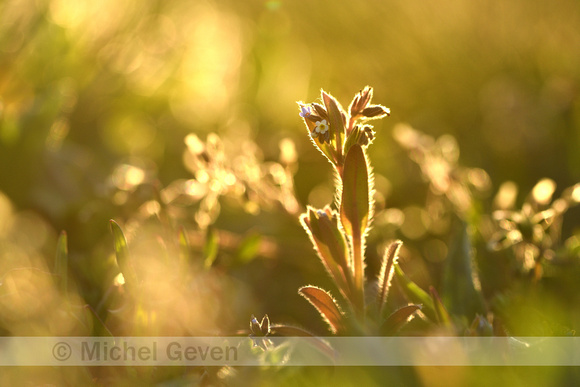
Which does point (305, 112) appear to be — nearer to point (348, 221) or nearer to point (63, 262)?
point (348, 221)

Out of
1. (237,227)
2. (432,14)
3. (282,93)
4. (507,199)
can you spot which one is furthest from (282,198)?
(432,14)

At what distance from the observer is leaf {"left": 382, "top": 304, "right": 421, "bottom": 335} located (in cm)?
49

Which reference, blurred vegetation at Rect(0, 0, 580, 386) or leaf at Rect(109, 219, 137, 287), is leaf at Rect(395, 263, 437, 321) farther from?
leaf at Rect(109, 219, 137, 287)

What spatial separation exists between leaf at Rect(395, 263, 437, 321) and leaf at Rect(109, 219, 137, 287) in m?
0.25

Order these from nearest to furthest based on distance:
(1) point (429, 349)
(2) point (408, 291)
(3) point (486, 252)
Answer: (1) point (429, 349) → (2) point (408, 291) → (3) point (486, 252)

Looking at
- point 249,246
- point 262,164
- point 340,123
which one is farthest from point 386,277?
point 262,164

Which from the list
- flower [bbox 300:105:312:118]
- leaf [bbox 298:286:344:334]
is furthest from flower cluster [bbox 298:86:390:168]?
leaf [bbox 298:286:344:334]

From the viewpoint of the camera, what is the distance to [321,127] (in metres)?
0.49

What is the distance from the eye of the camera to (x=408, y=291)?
1.87 feet

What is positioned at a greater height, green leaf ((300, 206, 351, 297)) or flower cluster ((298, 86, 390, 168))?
flower cluster ((298, 86, 390, 168))

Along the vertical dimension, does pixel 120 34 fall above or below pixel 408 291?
above

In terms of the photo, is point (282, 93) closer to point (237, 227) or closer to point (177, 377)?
point (237, 227)

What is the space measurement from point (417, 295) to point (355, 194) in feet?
0.42

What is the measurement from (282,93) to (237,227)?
56cm
